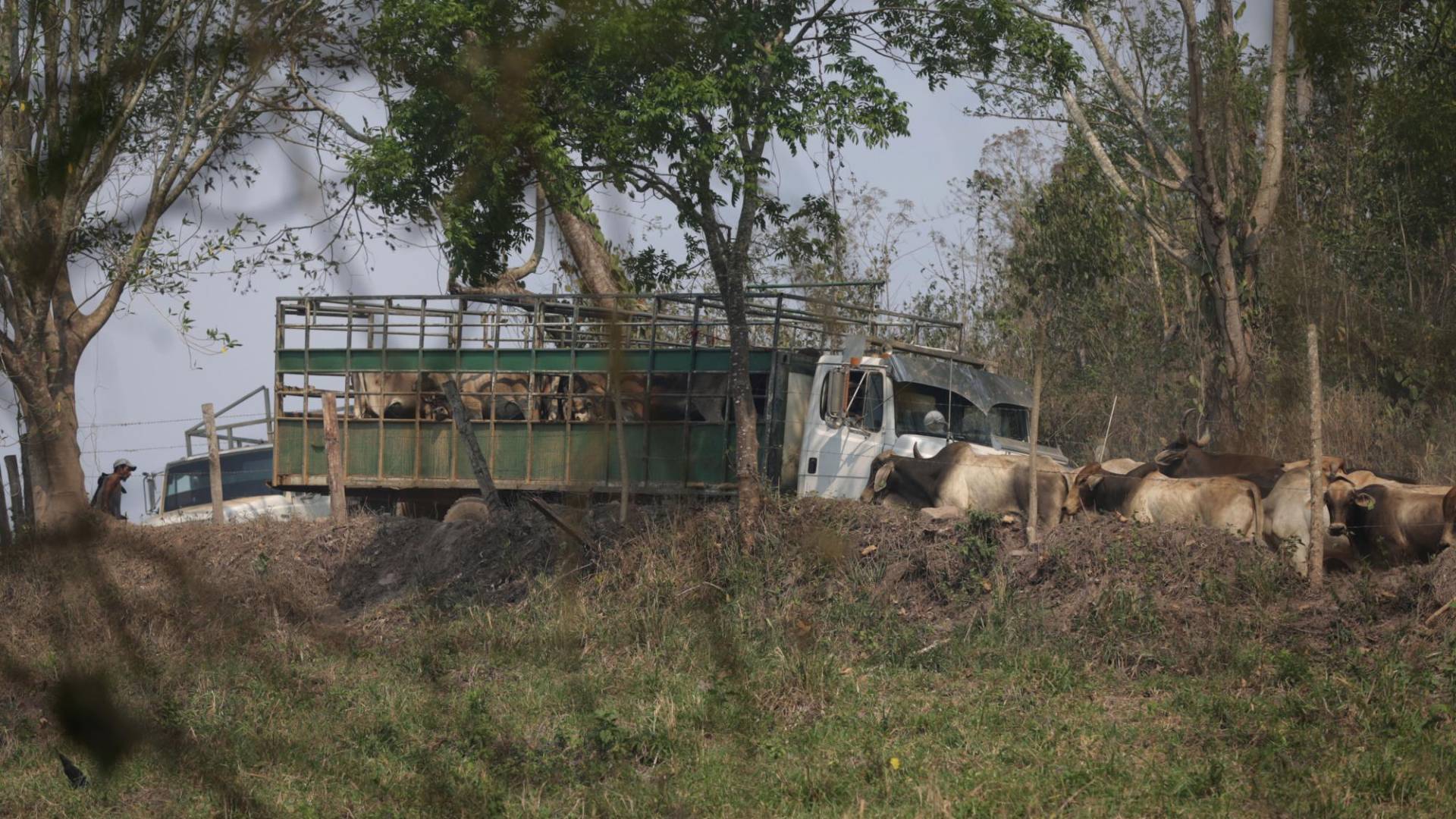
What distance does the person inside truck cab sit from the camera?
61.8ft

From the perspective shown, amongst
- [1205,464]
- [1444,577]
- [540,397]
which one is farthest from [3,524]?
[1444,577]

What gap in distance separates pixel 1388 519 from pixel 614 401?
7082 mm

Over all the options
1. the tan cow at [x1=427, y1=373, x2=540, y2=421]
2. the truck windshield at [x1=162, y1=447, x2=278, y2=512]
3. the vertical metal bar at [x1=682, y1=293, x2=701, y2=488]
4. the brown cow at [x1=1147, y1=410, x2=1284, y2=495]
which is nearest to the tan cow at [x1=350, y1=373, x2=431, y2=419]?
the tan cow at [x1=427, y1=373, x2=540, y2=421]

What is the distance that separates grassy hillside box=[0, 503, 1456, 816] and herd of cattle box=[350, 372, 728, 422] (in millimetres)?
1357

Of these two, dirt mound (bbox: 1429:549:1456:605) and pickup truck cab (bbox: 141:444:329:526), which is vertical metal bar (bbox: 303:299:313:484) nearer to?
pickup truck cab (bbox: 141:444:329:526)

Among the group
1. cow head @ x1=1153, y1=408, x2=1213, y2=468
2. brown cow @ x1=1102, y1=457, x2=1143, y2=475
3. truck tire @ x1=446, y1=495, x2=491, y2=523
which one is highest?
cow head @ x1=1153, y1=408, x2=1213, y2=468

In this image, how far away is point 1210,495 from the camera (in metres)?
11.0

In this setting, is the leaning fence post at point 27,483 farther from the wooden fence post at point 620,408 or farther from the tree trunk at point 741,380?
the tree trunk at point 741,380

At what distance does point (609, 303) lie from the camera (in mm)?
17078

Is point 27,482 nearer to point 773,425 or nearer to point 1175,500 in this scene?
point 773,425

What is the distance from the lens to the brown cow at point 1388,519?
992 cm

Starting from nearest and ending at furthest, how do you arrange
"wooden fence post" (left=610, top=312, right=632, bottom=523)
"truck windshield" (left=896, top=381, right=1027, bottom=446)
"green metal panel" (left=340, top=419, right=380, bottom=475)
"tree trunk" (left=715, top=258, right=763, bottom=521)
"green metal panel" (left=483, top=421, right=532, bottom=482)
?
"tree trunk" (left=715, top=258, right=763, bottom=521)
"wooden fence post" (left=610, top=312, right=632, bottom=523)
"truck windshield" (left=896, top=381, right=1027, bottom=446)
"green metal panel" (left=483, top=421, right=532, bottom=482)
"green metal panel" (left=340, top=419, right=380, bottom=475)

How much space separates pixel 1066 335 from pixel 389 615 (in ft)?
51.6

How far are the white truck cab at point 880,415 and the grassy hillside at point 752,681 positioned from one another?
1362mm
